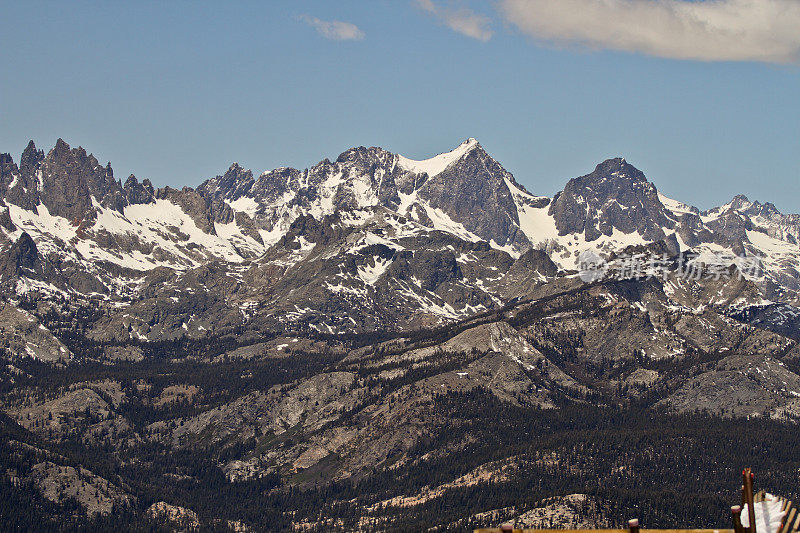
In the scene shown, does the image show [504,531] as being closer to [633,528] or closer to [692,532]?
[633,528]

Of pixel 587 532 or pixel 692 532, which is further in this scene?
pixel 587 532

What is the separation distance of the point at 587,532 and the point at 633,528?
5.47 metres

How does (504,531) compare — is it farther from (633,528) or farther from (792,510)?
(792,510)

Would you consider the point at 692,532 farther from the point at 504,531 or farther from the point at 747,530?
the point at 504,531

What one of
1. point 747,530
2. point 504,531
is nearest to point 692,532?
point 747,530

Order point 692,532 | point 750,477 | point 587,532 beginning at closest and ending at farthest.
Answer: point 750,477, point 692,532, point 587,532

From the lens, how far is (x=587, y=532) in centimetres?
4141

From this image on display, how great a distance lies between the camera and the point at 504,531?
35531 millimetres

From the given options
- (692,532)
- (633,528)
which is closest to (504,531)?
(633,528)

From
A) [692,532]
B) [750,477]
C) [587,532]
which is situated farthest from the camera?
[587,532]

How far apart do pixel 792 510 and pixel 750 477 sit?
2532mm

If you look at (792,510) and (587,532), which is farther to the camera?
(587,532)

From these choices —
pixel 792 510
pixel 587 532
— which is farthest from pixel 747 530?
pixel 587 532

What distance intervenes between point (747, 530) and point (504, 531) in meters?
6.78
